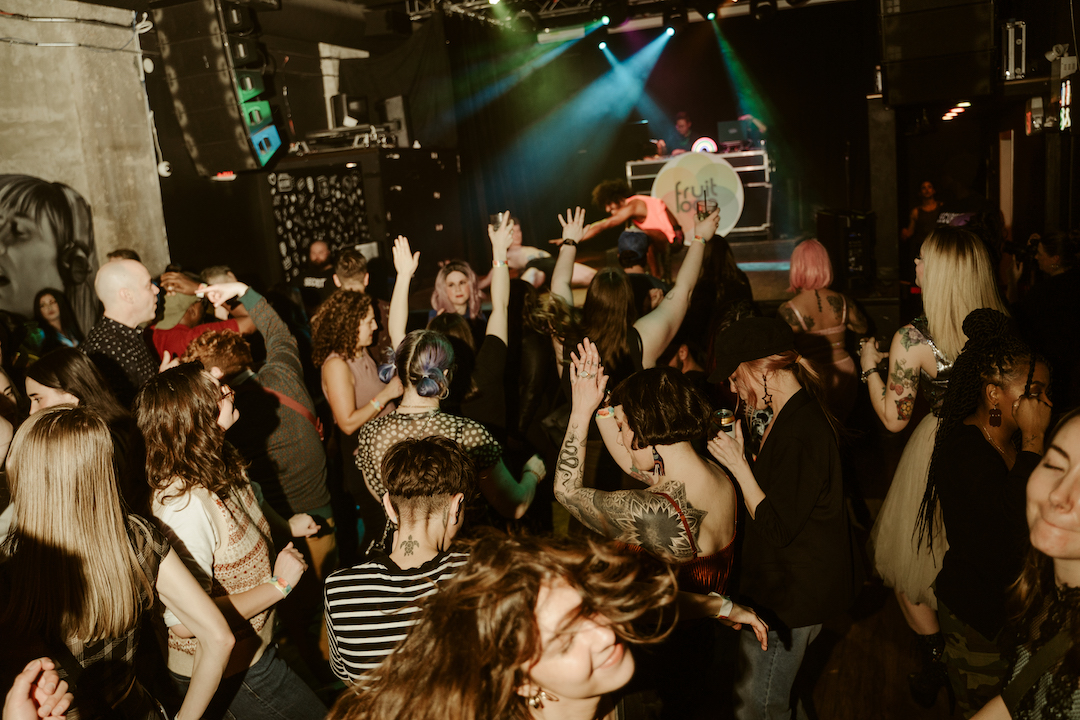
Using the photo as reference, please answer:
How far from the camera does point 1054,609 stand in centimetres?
124

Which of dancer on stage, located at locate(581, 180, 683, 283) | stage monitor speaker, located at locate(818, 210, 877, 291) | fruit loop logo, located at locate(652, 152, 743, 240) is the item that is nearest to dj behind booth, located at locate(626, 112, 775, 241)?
fruit loop logo, located at locate(652, 152, 743, 240)

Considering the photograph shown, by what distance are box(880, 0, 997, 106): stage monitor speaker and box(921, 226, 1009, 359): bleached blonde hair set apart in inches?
119

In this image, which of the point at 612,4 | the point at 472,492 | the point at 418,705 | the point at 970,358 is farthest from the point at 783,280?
the point at 418,705

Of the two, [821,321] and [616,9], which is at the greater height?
[616,9]

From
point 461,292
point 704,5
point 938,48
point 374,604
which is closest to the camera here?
point 374,604

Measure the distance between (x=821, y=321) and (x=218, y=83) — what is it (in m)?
4.29

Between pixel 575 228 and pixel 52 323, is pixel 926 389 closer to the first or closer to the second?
pixel 575 228

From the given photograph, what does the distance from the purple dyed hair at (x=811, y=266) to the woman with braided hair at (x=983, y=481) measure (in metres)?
1.93

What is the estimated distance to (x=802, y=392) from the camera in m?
2.07

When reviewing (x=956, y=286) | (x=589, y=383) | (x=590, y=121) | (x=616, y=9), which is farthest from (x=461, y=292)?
(x=590, y=121)

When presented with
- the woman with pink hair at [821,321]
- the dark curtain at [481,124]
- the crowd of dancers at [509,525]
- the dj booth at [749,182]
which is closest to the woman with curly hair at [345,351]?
the crowd of dancers at [509,525]

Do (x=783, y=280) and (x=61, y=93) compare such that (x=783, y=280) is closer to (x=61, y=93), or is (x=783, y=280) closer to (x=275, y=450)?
(x=275, y=450)

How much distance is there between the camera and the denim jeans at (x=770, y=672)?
78.2 inches

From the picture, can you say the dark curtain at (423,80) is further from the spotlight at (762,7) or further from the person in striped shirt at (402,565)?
the person in striped shirt at (402,565)
